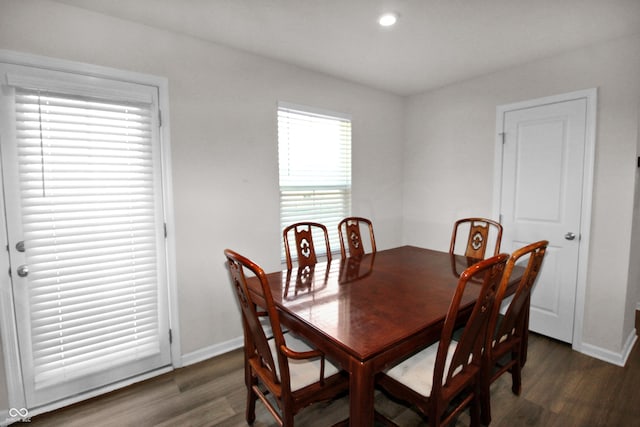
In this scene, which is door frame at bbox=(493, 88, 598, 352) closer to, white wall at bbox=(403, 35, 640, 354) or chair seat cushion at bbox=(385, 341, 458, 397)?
white wall at bbox=(403, 35, 640, 354)

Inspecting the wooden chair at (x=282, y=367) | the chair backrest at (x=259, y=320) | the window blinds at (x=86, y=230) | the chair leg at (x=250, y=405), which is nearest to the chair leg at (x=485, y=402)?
the wooden chair at (x=282, y=367)

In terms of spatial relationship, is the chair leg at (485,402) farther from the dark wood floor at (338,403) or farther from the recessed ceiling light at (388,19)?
the recessed ceiling light at (388,19)

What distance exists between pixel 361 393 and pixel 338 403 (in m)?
1.01

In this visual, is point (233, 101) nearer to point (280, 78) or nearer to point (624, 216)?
point (280, 78)

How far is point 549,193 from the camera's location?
2787mm

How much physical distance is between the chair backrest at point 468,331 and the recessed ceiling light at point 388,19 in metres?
1.71

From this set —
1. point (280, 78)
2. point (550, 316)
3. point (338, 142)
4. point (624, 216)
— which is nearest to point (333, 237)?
point (338, 142)

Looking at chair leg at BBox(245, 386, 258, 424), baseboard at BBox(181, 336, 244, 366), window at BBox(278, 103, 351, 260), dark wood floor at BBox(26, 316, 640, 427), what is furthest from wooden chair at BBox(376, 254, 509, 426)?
window at BBox(278, 103, 351, 260)

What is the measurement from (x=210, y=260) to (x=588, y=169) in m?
3.18

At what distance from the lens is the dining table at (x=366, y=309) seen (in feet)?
3.90

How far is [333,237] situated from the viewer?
3.43 m

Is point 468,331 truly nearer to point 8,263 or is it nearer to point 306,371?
point 306,371

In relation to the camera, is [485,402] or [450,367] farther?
[485,402]

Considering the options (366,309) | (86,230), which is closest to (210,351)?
(86,230)
